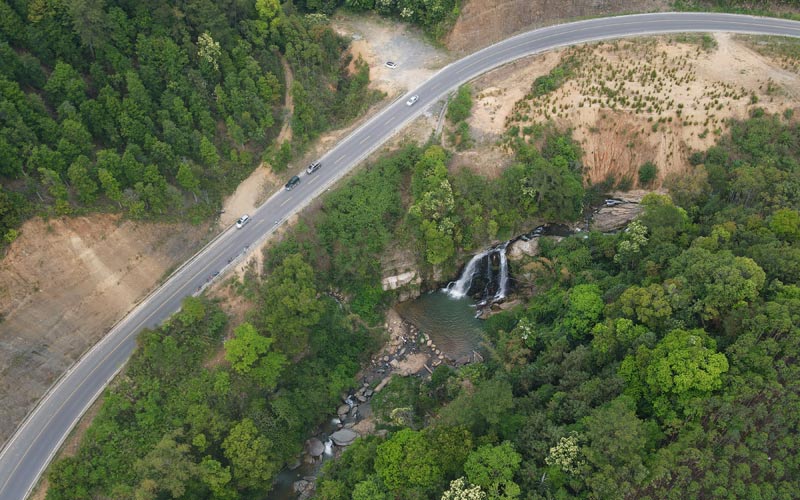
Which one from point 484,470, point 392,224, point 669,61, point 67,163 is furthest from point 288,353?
point 669,61

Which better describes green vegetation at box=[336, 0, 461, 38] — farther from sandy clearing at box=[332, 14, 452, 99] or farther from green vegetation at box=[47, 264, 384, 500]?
green vegetation at box=[47, 264, 384, 500]

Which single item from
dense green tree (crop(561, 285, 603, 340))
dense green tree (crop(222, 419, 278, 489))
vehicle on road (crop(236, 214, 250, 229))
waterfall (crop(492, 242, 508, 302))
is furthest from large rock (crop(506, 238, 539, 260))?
dense green tree (crop(222, 419, 278, 489))

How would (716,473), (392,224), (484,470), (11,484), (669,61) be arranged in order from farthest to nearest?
(669,61) < (392,224) < (11,484) < (484,470) < (716,473)

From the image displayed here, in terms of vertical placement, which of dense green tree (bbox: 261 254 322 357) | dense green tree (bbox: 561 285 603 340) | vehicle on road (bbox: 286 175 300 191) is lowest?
dense green tree (bbox: 561 285 603 340)

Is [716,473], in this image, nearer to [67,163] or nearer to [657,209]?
[657,209]

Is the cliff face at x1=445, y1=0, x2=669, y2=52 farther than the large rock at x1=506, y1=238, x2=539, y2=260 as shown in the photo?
Yes

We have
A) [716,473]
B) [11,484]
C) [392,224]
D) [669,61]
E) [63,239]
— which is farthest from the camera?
[669,61]

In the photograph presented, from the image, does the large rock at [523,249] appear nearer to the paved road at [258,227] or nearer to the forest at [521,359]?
the forest at [521,359]
